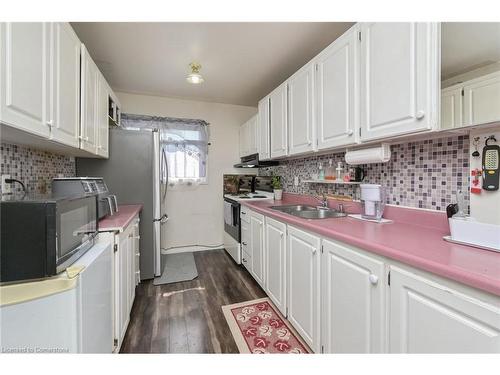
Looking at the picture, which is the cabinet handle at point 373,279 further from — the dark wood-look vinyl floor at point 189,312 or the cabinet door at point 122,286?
the cabinet door at point 122,286

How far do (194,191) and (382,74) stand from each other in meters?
2.88

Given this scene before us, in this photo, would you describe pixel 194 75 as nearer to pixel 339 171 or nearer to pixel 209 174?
pixel 209 174

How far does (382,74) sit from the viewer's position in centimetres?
125

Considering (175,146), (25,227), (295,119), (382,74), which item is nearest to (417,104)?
(382,74)

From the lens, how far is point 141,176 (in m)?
2.47

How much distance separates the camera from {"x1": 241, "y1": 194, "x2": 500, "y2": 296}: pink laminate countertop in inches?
27.1

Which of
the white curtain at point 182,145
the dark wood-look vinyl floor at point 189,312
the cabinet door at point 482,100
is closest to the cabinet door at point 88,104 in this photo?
the white curtain at point 182,145

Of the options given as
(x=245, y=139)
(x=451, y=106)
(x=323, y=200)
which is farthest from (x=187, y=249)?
(x=451, y=106)

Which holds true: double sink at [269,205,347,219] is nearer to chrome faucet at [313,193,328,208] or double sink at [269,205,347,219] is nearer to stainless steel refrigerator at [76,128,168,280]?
chrome faucet at [313,193,328,208]

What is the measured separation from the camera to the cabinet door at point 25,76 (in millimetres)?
854

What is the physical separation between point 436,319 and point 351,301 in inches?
15.2

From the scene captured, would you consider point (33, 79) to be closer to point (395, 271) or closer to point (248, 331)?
point (395, 271)

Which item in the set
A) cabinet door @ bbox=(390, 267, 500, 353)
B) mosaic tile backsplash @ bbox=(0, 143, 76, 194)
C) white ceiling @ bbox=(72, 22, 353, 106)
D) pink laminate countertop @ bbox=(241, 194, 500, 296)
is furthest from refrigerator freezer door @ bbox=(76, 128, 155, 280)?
cabinet door @ bbox=(390, 267, 500, 353)

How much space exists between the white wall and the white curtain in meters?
0.13
